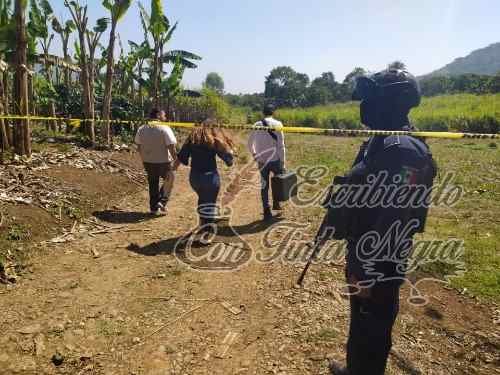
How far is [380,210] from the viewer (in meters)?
2.40

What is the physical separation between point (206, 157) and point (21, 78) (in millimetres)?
4551

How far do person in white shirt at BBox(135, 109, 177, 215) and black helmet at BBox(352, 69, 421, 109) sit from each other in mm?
4227

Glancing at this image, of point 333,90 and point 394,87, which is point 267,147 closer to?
point 394,87

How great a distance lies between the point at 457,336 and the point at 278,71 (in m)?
75.7

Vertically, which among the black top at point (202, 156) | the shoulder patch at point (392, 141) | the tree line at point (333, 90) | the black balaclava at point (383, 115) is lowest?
the black top at point (202, 156)

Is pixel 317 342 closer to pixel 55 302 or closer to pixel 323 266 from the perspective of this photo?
pixel 323 266

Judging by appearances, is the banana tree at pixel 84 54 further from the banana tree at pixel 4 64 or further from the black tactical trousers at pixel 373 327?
the black tactical trousers at pixel 373 327

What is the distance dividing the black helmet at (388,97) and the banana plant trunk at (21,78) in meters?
7.03

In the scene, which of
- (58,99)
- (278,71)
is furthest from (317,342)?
(278,71)

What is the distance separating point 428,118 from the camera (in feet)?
90.1

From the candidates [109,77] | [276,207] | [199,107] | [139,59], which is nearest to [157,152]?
[276,207]

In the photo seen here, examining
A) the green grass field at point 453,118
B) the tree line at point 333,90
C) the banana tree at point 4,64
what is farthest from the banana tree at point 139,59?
the tree line at point 333,90

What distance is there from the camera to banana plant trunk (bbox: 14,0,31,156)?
7117 mm

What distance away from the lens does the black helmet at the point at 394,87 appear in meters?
2.42
